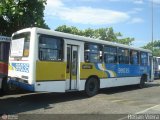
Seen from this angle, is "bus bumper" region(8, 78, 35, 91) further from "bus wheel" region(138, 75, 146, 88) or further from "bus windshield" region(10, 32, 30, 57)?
"bus wheel" region(138, 75, 146, 88)

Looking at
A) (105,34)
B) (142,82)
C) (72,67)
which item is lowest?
(142,82)

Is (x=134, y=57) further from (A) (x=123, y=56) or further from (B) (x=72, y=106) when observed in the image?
(B) (x=72, y=106)

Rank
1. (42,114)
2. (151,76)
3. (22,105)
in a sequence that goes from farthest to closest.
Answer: (151,76)
(22,105)
(42,114)

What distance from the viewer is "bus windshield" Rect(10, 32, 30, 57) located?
12669 mm

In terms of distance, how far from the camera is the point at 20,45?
43.1 ft

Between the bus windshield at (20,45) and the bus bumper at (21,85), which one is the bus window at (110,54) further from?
the bus bumper at (21,85)

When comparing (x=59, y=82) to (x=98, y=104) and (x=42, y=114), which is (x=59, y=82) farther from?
(x=42, y=114)

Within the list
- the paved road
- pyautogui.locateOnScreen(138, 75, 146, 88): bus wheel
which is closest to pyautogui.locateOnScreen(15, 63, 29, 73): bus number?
the paved road

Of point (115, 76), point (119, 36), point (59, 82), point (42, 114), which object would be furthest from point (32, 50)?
point (119, 36)

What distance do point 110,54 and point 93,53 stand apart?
1.69m

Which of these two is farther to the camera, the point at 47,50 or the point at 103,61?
the point at 103,61

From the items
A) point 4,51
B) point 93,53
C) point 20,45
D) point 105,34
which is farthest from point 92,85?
point 105,34

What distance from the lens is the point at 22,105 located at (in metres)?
12.2

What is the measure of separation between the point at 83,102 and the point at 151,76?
34.4 feet
